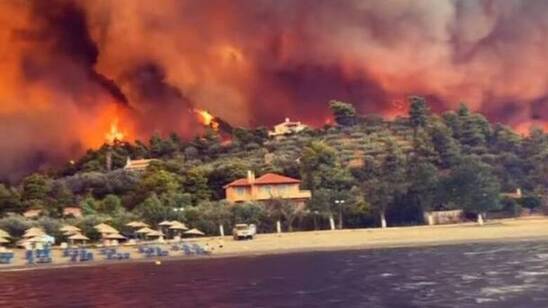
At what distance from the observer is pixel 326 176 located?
2761 inches

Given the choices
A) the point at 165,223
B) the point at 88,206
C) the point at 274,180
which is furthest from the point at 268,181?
the point at 165,223

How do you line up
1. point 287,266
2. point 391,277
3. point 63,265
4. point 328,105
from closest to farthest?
point 391,277, point 287,266, point 63,265, point 328,105

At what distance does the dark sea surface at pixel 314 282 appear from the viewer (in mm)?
23359

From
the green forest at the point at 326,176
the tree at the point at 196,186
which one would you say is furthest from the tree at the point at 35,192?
the tree at the point at 196,186

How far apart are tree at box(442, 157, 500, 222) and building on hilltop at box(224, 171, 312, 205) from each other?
42.7ft

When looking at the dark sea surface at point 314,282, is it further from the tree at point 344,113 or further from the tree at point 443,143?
the tree at point 344,113

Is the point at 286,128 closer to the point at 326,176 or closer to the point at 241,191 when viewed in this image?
the point at 326,176

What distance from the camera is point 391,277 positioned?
94.3ft

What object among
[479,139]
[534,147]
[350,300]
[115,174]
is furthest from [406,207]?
[350,300]

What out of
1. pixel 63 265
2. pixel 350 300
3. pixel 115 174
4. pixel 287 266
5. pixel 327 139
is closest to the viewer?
pixel 350 300

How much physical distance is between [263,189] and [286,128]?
31744 mm

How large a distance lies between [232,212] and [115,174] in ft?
76.2

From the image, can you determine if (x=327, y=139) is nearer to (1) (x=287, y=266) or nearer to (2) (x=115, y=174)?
(2) (x=115, y=174)

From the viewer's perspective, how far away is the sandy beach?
47438mm
